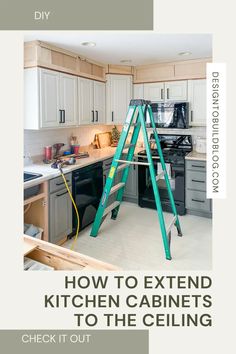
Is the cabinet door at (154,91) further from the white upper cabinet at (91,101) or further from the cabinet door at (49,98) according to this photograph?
the cabinet door at (49,98)

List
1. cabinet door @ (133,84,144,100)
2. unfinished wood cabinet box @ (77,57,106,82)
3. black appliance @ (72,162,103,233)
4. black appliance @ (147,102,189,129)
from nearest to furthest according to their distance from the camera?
black appliance @ (72,162,103,233) → unfinished wood cabinet box @ (77,57,106,82) → black appliance @ (147,102,189,129) → cabinet door @ (133,84,144,100)

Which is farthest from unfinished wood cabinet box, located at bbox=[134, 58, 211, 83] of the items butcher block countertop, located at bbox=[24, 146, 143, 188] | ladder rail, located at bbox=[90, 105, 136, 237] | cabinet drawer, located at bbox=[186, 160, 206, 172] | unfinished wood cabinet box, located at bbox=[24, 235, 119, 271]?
unfinished wood cabinet box, located at bbox=[24, 235, 119, 271]

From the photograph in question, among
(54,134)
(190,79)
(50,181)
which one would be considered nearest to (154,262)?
(50,181)

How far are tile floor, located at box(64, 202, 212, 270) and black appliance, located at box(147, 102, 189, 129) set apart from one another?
133cm

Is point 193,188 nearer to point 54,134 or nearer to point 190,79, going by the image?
point 190,79

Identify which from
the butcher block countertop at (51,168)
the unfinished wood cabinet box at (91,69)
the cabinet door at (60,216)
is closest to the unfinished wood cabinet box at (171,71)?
the unfinished wood cabinet box at (91,69)

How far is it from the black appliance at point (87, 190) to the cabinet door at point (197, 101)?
1.60m

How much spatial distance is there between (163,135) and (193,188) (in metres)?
1.17

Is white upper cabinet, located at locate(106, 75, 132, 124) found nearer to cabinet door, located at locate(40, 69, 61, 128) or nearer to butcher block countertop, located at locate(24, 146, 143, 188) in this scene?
butcher block countertop, located at locate(24, 146, 143, 188)

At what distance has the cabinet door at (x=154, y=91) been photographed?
4347mm

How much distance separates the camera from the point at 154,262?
280cm

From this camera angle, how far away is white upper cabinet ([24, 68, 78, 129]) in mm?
3027

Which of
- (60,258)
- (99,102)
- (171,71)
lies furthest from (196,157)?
(60,258)

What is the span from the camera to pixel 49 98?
125 inches
